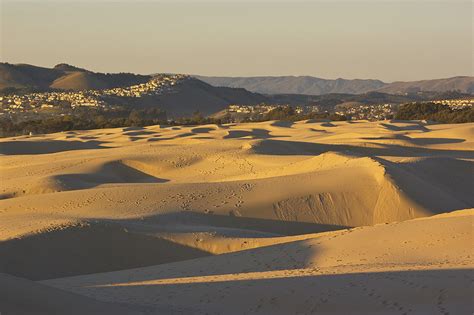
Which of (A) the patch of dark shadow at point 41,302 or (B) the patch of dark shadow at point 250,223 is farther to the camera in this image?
(B) the patch of dark shadow at point 250,223

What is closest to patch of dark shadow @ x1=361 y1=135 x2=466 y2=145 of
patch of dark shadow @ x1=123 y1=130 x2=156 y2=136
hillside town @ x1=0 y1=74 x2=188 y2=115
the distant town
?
patch of dark shadow @ x1=123 y1=130 x2=156 y2=136

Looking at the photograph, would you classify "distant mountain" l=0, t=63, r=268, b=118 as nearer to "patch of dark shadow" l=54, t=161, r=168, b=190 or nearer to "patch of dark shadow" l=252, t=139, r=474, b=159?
"patch of dark shadow" l=252, t=139, r=474, b=159

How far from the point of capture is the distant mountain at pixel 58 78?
13700 centimetres

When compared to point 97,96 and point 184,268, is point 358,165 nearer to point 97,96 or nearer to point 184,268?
point 184,268

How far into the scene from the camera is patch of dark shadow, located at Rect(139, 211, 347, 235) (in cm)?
1872

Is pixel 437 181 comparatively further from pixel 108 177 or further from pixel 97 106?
pixel 97 106

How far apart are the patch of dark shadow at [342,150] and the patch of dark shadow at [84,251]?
15.2 meters

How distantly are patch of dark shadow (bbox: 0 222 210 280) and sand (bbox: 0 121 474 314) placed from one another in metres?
0.02

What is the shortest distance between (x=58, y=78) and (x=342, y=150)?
4854 inches

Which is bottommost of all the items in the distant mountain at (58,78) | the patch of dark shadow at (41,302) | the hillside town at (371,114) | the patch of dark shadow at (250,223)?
the hillside town at (371,114)

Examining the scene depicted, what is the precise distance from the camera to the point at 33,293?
832 centimetres

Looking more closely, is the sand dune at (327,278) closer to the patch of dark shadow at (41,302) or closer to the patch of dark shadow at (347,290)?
the patch of dark shadow at (347,290)

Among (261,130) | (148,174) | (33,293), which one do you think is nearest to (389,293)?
(33,293)

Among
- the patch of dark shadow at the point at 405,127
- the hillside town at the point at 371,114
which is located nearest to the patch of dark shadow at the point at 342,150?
the patch of dark shadow at the point at 405,127
